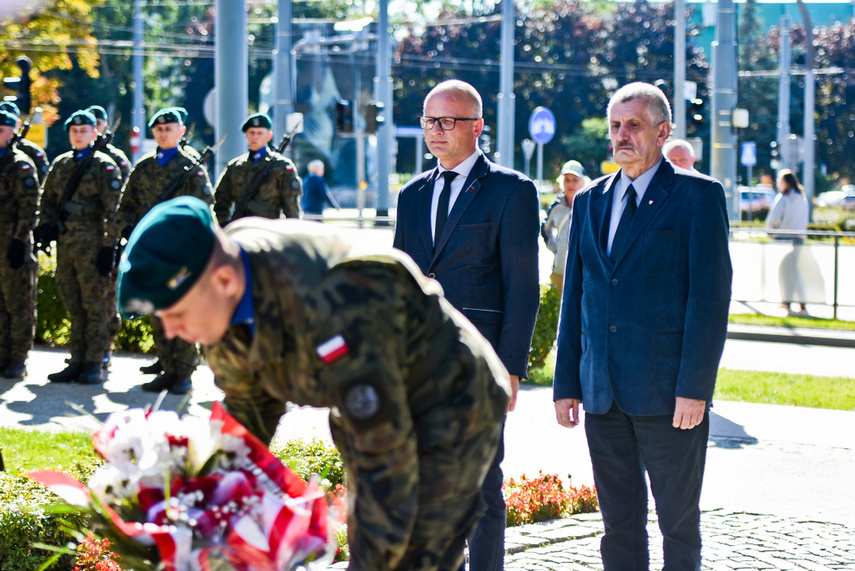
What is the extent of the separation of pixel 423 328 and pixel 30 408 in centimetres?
718

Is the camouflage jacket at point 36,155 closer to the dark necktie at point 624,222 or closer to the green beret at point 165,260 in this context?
the dark necktie at point 624,222

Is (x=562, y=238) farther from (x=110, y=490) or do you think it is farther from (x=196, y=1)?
(x=196, y=1)

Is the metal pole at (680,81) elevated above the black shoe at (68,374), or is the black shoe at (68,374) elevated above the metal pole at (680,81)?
the metal pole at (680,81)

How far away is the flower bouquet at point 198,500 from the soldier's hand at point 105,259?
7.46m

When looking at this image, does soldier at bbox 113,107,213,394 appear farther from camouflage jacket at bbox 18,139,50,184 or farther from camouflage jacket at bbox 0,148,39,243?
camouflage jacket at bbox 18,139,50,184

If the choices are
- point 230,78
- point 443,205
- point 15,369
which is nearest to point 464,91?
point 443,205

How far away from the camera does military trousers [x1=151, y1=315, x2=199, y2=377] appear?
9.70 m

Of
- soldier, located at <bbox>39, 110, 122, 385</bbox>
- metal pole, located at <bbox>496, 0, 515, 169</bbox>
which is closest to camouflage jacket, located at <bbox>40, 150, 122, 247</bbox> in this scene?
soldier, located at <bbox>39, 110, 122, 385</bbox>

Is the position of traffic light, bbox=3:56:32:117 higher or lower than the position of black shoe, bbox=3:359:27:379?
higher

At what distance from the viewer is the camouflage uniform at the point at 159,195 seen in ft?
31.8

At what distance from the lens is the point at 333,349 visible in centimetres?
246

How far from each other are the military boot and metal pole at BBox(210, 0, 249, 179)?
2.60 meters

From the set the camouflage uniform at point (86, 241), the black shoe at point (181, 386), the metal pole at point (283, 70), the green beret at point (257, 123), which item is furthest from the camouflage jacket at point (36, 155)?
the metal pole at point (283, 70)

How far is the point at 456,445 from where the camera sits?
9.02 ft
